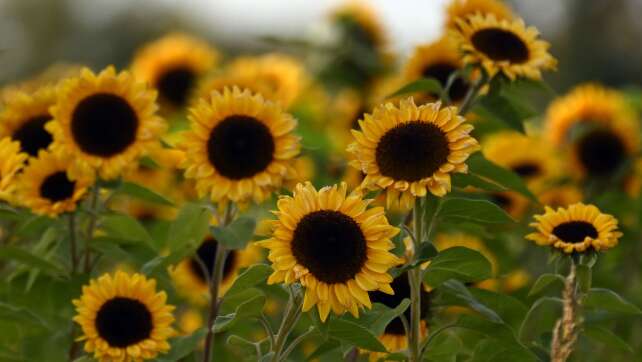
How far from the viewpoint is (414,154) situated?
2111 millimetres

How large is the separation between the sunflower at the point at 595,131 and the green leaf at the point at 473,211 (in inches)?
62.6

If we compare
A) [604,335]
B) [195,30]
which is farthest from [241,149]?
[195,30]

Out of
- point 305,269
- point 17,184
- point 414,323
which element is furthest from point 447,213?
point 17,184

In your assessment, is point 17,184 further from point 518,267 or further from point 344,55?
point 344,55

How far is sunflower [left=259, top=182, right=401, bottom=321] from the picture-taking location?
2.04 m

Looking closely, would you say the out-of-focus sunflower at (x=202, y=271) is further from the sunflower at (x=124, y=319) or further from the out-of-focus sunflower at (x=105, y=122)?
the sunflower at (x=124, y=319)

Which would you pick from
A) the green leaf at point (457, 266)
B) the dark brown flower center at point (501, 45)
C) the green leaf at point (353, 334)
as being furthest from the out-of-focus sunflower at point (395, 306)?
the dark brown flower center at point (501, 45)

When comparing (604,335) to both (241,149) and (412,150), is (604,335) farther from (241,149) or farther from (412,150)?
(241,149)

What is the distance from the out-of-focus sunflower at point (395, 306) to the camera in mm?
2381

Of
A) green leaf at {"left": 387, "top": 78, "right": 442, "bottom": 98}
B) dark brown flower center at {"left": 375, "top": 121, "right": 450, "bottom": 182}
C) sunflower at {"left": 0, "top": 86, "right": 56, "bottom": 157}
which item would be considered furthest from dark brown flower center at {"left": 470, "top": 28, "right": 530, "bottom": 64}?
sunflower at {"left": 0, "top": 86, "right": 56, "bottom": 157}

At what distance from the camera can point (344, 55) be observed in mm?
4387

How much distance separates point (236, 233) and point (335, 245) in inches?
13.7

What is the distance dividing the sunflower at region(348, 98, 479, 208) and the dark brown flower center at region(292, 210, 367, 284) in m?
0.09

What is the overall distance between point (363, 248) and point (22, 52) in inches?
1127
